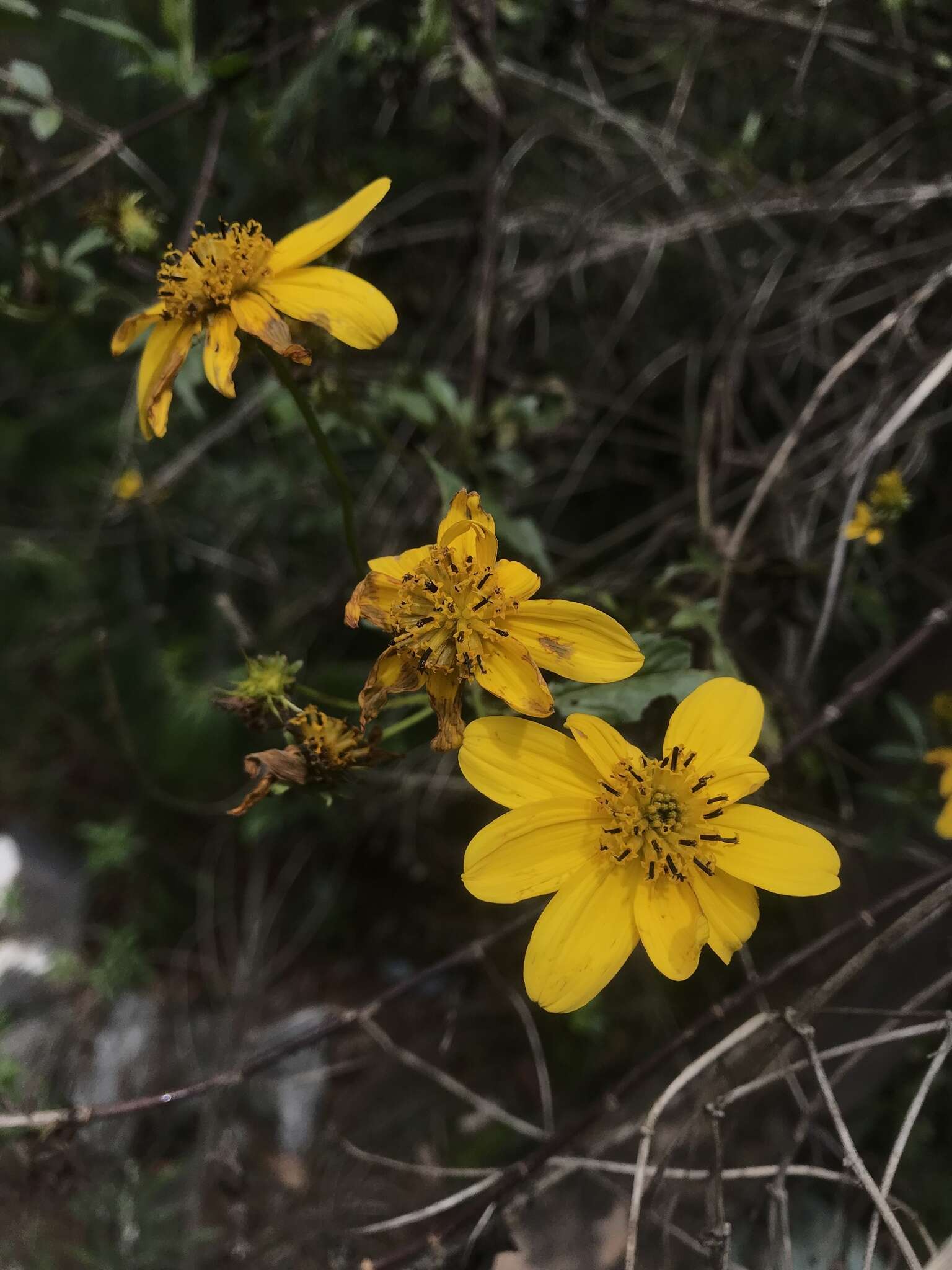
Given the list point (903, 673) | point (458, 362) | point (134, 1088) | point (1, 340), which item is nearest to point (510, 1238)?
point (903, 673)

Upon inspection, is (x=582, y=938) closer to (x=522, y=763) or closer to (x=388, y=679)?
(x=522, y=763)

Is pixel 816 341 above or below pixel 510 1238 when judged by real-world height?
above

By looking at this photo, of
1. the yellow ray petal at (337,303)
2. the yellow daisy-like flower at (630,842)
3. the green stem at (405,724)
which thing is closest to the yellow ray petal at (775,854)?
the yellow daisy-like flower at (630,842)

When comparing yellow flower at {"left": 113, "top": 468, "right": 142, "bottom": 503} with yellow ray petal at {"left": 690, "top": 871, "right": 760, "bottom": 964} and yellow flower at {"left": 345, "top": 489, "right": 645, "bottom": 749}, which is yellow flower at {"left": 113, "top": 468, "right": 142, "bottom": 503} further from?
yellow ray petal at {"left": 690, "top": 871, "right": 760, "bottom": 964}

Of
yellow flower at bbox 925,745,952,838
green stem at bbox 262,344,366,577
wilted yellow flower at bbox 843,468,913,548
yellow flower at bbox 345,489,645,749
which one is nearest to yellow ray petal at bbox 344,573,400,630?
yellow flower at bbox 345,489,645,749

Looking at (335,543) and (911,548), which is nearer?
(911,548)

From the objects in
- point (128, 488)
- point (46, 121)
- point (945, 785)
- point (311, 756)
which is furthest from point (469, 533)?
point (128, 488)

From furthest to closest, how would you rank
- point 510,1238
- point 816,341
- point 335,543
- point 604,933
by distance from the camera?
point 335,543, point 816,341, point 510,1238, point 604,933

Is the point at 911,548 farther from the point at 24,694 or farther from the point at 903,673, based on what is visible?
the point at 24,694
